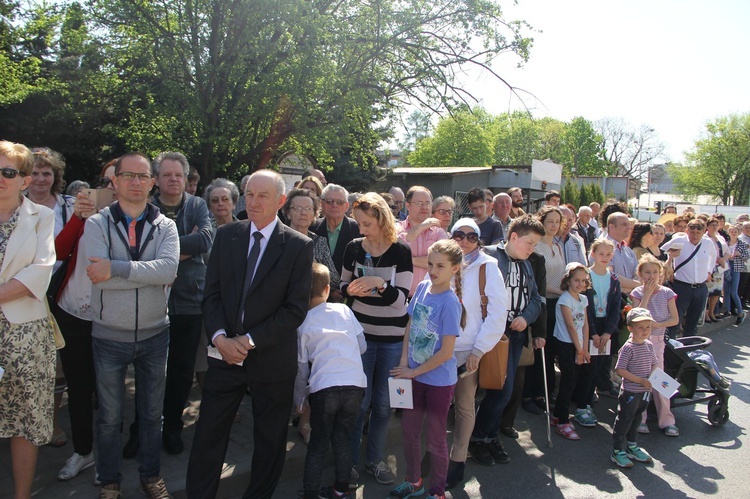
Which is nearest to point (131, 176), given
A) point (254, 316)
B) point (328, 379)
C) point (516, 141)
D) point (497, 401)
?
point (254, 316)

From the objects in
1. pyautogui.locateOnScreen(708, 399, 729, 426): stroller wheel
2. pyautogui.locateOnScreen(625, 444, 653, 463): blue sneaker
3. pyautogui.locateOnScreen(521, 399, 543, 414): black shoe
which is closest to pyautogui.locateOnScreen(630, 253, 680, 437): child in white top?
pyautogui.locateOnScreen(708, 399, 729, 426): stroller wheel

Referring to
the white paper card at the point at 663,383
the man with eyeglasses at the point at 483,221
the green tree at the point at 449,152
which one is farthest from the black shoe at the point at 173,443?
the green tree at the point at 449,152

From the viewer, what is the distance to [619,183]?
47.9 meters

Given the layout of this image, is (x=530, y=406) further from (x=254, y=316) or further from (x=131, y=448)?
(x=131, y=448)

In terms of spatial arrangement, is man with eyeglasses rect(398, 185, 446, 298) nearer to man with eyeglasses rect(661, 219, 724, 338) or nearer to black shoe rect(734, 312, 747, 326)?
man with eyeglasses rect(661, 219, 724, 338)

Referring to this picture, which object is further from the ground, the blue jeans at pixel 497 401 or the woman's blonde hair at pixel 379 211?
the woman's blonde hair at pixel 379 211

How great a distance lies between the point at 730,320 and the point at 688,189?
54991 millimetres

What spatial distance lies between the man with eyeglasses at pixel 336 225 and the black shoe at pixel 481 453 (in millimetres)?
2022

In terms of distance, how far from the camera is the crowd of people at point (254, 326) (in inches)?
124

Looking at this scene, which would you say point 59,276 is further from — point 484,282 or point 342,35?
point 342,35

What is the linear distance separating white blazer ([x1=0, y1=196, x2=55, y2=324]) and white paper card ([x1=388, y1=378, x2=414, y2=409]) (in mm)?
2241

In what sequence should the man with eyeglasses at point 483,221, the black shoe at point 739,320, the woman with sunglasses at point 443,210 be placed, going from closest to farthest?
1. the woman with sunglasses at point 443,210
2. the man with eyeglasses at point 483,221
3. the black shoe at point 739,320

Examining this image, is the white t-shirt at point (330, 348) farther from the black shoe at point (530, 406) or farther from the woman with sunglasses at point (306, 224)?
the black shoe at point (530, 406)

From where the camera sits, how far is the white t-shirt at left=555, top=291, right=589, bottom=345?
5281 mm
